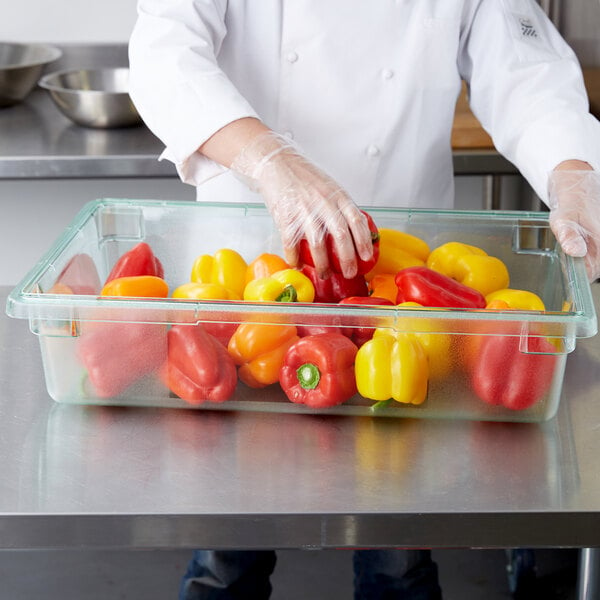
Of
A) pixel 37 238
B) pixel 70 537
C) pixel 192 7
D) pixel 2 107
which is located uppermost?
pixel 192 7

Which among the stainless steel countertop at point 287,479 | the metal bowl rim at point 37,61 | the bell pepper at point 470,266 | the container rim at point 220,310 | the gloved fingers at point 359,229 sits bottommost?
the metal bowl rim at point 37,61

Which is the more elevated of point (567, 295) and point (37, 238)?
point (567, 295)

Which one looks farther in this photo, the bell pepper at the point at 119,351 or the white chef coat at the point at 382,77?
the white chef coat at the point at 382,77

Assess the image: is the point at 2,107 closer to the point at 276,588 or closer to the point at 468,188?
the point at 468,188

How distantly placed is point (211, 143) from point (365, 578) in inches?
25.6

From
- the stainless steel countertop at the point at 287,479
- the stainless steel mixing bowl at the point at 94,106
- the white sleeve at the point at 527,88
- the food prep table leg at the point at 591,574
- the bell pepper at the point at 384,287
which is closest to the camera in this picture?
the stainless steel countertop at the point at 287,479

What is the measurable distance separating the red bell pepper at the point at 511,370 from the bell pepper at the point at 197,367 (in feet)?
0.79

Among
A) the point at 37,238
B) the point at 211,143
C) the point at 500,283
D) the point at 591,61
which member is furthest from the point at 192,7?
the point at 591,61

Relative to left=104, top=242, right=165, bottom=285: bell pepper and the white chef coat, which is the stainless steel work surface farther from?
left=104, top=242, right=165, bottom=285: bell pepper

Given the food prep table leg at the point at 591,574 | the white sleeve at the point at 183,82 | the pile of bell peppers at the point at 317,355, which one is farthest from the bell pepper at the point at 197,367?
the food prep table leg at the point at 591,574

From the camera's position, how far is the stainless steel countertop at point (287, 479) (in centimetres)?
82

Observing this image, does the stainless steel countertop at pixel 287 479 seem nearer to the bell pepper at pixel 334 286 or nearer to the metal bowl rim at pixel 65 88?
the bell pepper at pixel 334 286

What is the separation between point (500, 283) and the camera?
43.1 inches

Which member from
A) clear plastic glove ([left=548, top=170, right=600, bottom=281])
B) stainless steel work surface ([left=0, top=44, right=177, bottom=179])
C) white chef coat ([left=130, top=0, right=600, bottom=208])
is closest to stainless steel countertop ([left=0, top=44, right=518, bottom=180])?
stainless steel work surface ([left=0, top=44, right=177, bottom=179])
